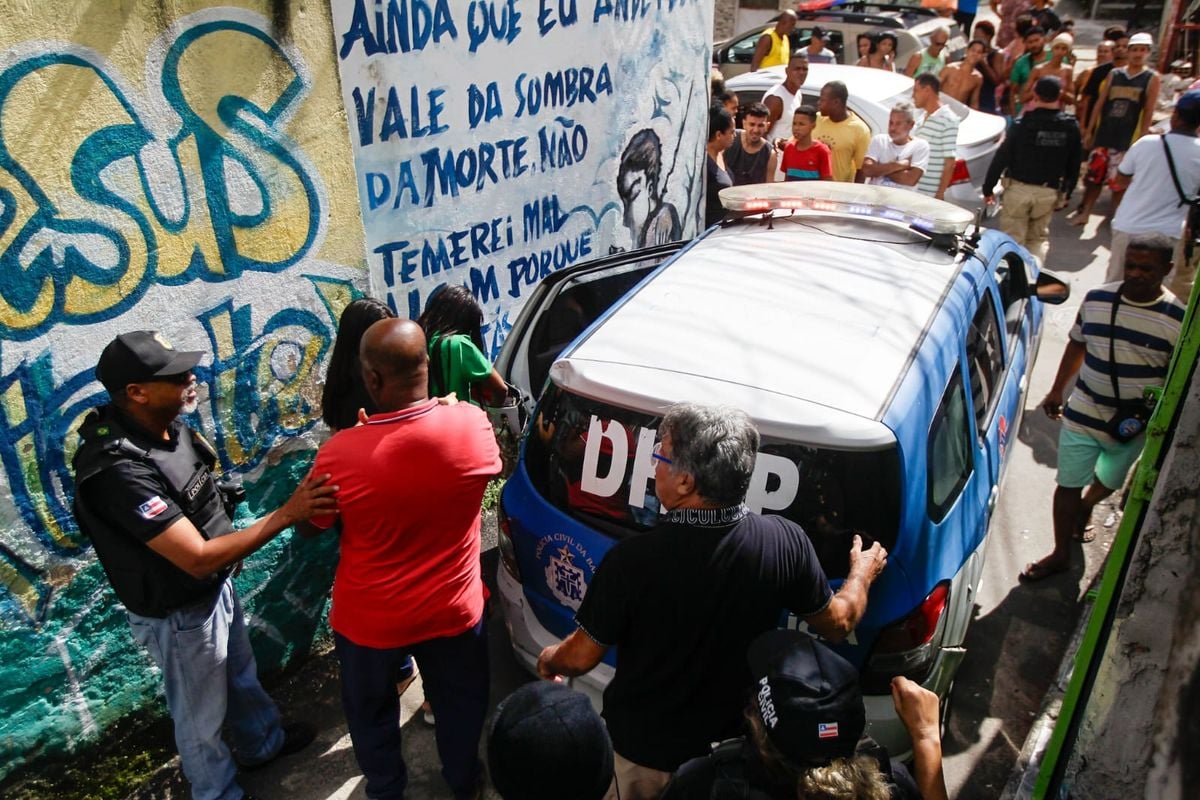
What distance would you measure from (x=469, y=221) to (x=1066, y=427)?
10.4 ft

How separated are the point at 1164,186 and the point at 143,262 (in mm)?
6462

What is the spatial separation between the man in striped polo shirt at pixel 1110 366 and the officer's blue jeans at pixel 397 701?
9.90 ft

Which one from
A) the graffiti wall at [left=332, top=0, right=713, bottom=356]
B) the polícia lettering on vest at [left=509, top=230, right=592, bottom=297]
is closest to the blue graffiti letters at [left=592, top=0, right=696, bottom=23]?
the graffiti wall at [left=332, top=0, right=713, bottom=356]

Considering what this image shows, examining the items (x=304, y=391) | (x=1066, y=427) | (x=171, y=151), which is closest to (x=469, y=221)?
(x=304, y=391)

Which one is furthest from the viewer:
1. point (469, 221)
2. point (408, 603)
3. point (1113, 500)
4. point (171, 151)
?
point (1113, 500)

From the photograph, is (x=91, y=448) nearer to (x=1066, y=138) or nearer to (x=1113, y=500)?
(x=1113, y=500)

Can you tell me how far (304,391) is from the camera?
3814mm

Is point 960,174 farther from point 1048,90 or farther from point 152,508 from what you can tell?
point 152,508

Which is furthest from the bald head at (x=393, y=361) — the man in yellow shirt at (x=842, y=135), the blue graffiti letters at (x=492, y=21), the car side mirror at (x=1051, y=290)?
the man in yellow shirt at (x=842, y=135)

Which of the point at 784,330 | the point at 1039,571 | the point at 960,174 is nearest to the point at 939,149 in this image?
the point at 960,174

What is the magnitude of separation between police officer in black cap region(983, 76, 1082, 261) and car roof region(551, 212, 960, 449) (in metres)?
3.69

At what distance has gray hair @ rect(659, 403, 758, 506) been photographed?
218cm

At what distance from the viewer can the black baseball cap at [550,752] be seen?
1.72 meters

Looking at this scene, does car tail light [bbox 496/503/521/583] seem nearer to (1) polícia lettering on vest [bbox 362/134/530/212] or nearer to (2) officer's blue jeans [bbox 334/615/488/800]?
(2) officer's blue jeans [bbox 334/615/488/800]
